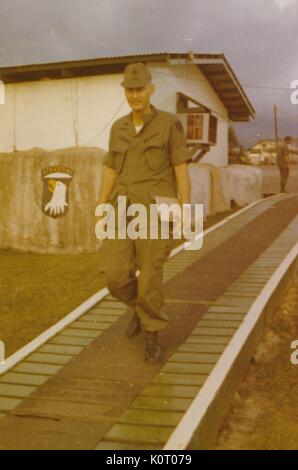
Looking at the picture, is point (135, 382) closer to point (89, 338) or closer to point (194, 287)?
point (89, 338)

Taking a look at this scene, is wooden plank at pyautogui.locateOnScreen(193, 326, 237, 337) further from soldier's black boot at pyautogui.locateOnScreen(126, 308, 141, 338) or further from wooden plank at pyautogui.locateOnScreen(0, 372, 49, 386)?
wooden plank at pyautogui.locateOnScreen(0, 372, 49, 386)

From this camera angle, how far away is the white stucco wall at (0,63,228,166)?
62.6ft

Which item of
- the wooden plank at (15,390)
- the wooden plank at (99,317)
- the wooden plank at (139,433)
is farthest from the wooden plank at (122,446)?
the wooden plank at (99,317)

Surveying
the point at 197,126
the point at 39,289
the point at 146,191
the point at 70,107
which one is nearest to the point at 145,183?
the point at 146,191

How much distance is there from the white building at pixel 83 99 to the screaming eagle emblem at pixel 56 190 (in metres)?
7.25

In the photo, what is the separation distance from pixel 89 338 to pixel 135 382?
3.73ft

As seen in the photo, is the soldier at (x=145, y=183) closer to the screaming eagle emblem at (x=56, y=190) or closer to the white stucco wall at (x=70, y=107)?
the screaming eagle emblem at (x=56, y=190)

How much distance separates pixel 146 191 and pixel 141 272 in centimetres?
62

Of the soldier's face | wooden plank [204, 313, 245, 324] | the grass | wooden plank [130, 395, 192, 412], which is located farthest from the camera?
the grass

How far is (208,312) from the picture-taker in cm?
633

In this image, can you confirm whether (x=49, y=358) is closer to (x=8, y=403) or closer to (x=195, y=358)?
(x=8, y=403)

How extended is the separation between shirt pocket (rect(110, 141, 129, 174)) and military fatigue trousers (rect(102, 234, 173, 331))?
1.96 feet

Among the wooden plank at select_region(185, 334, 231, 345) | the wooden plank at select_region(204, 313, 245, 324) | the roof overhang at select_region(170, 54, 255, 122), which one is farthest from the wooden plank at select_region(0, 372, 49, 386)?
the roof overhang at select_region(170, 54, 255, 122)

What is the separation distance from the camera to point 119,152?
5.00 metres
